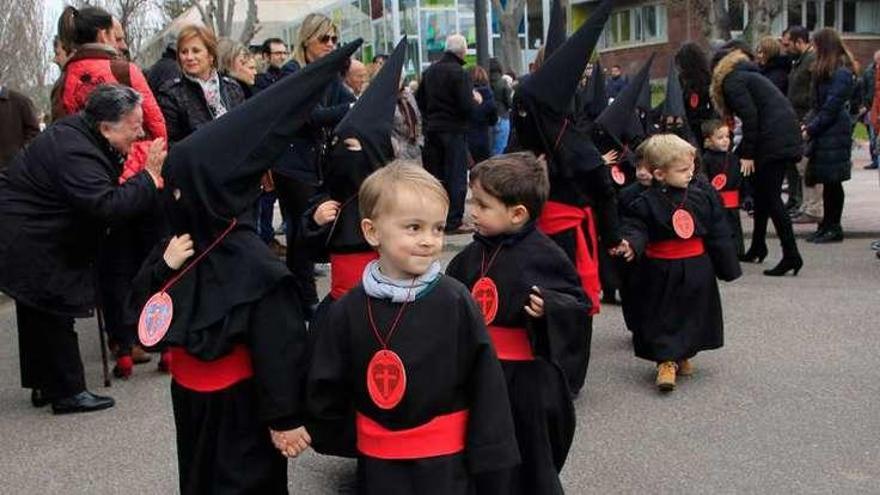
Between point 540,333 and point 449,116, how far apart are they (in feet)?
22.9

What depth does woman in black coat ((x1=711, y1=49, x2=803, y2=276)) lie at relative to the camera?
26.4ft

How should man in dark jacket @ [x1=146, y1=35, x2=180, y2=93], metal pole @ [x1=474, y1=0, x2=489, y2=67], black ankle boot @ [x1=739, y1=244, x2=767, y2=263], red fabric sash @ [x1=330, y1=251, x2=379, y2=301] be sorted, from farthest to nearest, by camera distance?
1. metal pole @ [x1=474, y1=0, x2=489, y2=67]
2. black ankle boot @ [x1=739, y1=244, x2=767, y2=263]
3. man in dark jacket @ [x1=146, y1=35, x2=180, y2=93]
4. red fabric sash @ [x1=330, y1=251, x2=379, y2=301]

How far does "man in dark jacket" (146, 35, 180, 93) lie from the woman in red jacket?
489mm

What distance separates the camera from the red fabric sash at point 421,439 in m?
2.84

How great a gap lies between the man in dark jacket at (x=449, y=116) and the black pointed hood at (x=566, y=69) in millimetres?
4975

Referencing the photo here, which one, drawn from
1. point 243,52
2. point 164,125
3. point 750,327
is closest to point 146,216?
point 164,125

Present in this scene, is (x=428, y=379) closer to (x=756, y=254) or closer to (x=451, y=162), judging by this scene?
(x=756, y=254)

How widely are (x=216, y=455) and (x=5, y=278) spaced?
2.46 metres

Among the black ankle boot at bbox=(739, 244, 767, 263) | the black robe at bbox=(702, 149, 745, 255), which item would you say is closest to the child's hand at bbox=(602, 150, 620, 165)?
the black robe at bbox=(702, 149, 745, 255)

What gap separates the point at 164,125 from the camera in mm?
5957

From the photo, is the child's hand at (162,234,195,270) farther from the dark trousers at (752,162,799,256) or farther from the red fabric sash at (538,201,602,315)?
Answer: the dark trousers at (752,162,799,256)

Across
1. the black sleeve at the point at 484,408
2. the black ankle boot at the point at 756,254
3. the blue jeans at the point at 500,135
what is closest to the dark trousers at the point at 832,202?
the black ankle boot at the point at 756,254

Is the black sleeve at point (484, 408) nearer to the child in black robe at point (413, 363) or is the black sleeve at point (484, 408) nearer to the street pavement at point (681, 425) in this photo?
the child in black robe at point (413, 363)

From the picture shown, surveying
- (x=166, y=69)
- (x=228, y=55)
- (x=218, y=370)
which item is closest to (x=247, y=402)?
(x=218, y=370)
